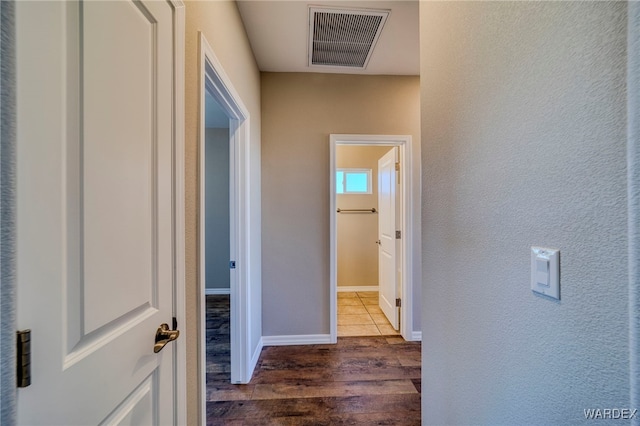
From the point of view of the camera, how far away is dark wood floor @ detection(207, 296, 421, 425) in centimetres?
169

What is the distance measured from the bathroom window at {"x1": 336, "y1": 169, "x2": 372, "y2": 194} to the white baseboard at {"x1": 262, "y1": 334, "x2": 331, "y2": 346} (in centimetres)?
247

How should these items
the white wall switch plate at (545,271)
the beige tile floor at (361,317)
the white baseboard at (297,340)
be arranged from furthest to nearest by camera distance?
the beige tile floor at (361,317) < the white baseboard at (297,340) < the white wall switch plate at (545,271)

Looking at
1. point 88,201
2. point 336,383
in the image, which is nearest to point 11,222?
point 88,201

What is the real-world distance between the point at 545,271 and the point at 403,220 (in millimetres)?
2119

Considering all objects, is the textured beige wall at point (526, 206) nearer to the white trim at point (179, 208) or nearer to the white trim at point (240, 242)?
the white trim at point (179, 208)

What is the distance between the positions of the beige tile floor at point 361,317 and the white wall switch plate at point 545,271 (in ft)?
7.98

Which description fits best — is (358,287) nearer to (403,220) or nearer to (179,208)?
(403,220)

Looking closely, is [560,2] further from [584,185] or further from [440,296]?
[440,296]

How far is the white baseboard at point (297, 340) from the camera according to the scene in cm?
258

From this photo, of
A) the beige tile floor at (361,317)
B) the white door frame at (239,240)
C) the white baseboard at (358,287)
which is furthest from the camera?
the white baseboard at (358,287)

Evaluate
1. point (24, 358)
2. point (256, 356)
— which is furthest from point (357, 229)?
point (24, 358)

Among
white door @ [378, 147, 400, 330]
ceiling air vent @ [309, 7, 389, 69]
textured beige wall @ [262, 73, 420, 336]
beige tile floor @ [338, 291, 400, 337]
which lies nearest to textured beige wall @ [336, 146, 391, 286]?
beige tile floor @ [338, 291, 400, 337]

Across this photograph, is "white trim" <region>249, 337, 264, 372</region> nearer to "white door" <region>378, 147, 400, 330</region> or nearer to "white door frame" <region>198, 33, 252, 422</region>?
"white door frame" <region>198, 33, 252, 422</region>

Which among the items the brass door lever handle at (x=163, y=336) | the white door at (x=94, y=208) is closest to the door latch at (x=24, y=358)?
the white door at (x=94, y=208)
